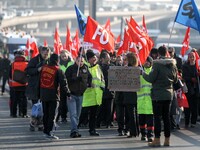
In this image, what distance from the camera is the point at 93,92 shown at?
16656mm

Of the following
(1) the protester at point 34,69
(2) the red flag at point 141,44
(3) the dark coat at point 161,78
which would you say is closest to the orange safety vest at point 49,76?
(1) the protester at point 34,69

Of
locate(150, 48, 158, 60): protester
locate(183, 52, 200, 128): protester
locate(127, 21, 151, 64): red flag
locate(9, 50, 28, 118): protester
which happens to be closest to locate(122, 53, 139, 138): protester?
locate(150, 48, 158, 60): protester

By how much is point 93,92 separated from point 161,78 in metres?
2.10

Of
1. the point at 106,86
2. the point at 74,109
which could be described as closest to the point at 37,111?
the point at 74,109

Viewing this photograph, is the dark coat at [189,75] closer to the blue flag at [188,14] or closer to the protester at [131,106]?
the blue flag at [188,14]

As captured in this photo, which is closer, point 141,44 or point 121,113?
point 121,113

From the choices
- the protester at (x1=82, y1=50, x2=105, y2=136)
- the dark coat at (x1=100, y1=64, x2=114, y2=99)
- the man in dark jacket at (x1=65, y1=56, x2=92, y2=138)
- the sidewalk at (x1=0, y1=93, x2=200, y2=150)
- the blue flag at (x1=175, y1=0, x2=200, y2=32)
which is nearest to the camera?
the sidewalk at (x1=0, y1=93, x2=200, y2=150)

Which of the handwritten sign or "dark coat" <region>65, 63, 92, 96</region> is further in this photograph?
"dark coat" <region>65, 63, 92, 96</region>

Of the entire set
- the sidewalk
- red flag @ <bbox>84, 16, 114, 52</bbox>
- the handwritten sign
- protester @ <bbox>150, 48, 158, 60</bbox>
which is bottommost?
the sidewalk

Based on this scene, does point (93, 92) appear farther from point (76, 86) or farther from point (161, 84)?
point (161, 84)

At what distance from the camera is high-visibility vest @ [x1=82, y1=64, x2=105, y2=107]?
54.2ft

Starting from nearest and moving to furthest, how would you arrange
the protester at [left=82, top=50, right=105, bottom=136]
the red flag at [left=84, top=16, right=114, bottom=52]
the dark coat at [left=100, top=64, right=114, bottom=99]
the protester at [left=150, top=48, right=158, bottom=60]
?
the protester at [left=150, top=48, right=158, bottom=60], the protester at [left=82, top=50, right=105, bottom=136], the dark coat at [left=100, top=64, right=114, bottom=99], the red flag at [left=84, top=16, right=114, bottom=52]

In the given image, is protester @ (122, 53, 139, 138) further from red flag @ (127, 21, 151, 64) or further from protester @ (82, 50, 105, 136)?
red flag @ (127, 21, 151, 64)

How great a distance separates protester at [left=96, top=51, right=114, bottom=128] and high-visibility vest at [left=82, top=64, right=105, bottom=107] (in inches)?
39.7
